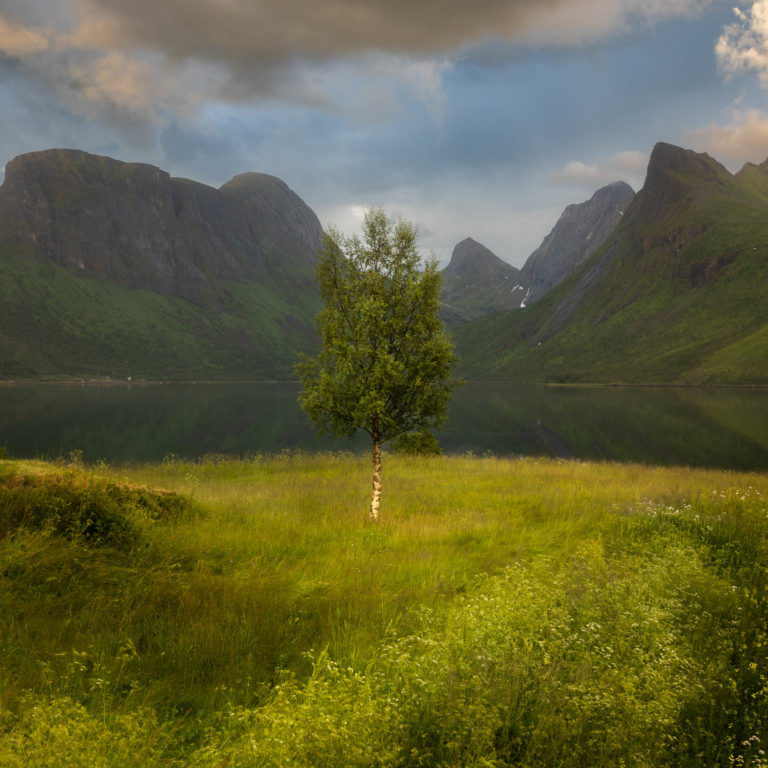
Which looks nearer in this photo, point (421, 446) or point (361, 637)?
point (361, 637)

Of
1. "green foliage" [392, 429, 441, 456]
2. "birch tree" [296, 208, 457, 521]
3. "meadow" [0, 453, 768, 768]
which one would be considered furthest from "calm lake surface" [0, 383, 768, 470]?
"meadow" [0, 453, 768, 768]

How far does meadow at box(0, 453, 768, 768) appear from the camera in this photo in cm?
498

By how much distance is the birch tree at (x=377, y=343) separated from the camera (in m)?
16.3

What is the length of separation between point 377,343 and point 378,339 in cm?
14

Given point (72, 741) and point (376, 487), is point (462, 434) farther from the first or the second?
point (72, 741)

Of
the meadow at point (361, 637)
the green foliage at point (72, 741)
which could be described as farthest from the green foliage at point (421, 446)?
the green foliage at point (72, 741)

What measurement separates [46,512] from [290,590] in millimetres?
5169

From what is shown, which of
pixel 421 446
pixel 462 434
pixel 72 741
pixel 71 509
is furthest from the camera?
pixel 462 434

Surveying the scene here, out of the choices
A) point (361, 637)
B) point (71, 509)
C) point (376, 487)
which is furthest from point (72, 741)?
→ point (376, 487)

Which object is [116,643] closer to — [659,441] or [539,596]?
[539,596]

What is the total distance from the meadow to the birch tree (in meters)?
3.56

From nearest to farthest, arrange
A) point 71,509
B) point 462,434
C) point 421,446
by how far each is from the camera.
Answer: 1. point 71,509
2. point 421,446
3. point 462,434

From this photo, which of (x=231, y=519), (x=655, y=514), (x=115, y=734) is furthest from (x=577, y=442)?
(x=115, y=734)

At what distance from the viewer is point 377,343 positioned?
54.9 feet
